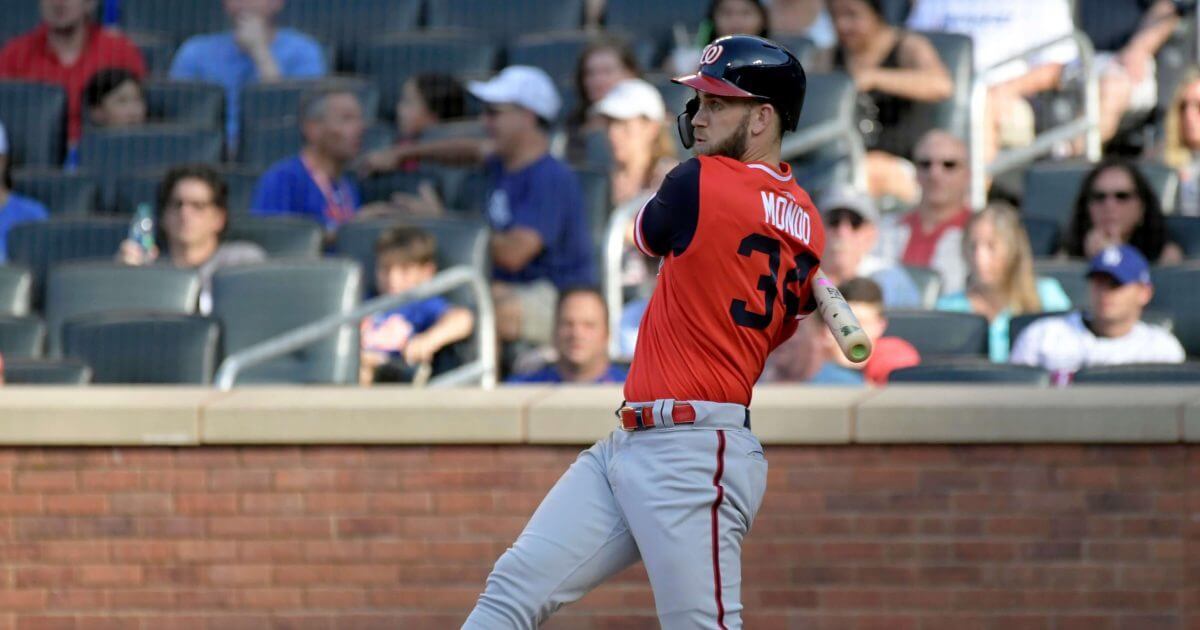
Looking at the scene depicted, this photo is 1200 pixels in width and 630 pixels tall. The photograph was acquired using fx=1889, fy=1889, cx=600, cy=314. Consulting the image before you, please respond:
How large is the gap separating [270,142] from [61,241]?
1529mm

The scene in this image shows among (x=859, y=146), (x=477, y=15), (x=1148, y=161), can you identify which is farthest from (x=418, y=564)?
(x=477, y=15)

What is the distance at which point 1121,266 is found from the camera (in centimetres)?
683

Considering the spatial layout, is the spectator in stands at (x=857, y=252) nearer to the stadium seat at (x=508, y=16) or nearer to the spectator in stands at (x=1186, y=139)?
the spectator in stands at (x=1186, y=139)

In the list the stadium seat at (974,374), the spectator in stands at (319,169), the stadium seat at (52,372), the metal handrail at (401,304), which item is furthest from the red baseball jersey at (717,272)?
the spectator in stands at (319,169)

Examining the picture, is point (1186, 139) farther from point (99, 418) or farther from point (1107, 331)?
point (99, 418)

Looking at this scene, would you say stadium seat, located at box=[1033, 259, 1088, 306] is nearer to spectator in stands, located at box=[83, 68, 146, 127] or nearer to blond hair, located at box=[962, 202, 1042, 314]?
blond hair, located at box=[962, 202, 1042, 314]

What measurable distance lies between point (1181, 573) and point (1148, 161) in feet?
11.7

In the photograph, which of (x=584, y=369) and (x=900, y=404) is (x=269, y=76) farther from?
(x=900, y=404)

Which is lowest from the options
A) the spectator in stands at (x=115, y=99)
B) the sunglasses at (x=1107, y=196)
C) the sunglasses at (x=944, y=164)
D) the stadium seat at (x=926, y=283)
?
the stadium seat at (x=926, y=283)

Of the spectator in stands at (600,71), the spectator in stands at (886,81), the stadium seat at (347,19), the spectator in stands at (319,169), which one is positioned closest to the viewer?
the spectator in stands at (319,169)

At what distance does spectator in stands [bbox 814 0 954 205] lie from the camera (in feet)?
29.9

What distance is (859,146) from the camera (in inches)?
348

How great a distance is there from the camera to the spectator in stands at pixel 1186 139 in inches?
340

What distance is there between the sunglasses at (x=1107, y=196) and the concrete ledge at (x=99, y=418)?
3888 millimetres
